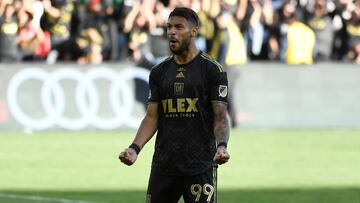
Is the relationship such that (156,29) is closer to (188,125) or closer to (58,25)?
(58,25)

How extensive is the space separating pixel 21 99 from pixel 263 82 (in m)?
5.15

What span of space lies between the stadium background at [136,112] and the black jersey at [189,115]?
26.9 feet

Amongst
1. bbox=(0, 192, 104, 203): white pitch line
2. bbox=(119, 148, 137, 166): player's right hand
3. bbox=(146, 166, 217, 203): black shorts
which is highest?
bbox=(119, 148, 137, 166): player's right hand

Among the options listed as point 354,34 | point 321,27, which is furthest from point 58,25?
point 354,34

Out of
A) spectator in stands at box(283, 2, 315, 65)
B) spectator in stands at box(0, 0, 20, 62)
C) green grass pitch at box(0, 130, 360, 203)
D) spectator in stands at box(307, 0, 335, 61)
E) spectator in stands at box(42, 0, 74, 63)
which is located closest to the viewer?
green grass pitch at box(0, 130, 360, 203)

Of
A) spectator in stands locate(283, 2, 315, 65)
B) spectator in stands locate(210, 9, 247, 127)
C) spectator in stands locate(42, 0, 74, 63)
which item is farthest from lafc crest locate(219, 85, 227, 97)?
spectator in stands locate(283, 2, 315, 65)

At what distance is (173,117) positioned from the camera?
28.0ft

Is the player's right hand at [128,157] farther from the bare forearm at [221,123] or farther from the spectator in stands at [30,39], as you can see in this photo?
the spectator in stands at [30,39]

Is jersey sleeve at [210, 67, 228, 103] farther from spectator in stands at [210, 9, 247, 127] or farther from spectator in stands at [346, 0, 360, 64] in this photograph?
spectator in stands at [346, 0, 360, 64]

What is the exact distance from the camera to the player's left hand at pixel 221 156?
807cm

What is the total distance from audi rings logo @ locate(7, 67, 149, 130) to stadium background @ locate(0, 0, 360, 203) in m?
0.02

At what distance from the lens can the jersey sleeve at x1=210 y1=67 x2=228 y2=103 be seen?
8484mm

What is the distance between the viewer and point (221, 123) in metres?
8.51

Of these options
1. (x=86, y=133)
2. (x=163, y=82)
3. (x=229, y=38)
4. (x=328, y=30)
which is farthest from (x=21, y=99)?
(x=163, y=82)
